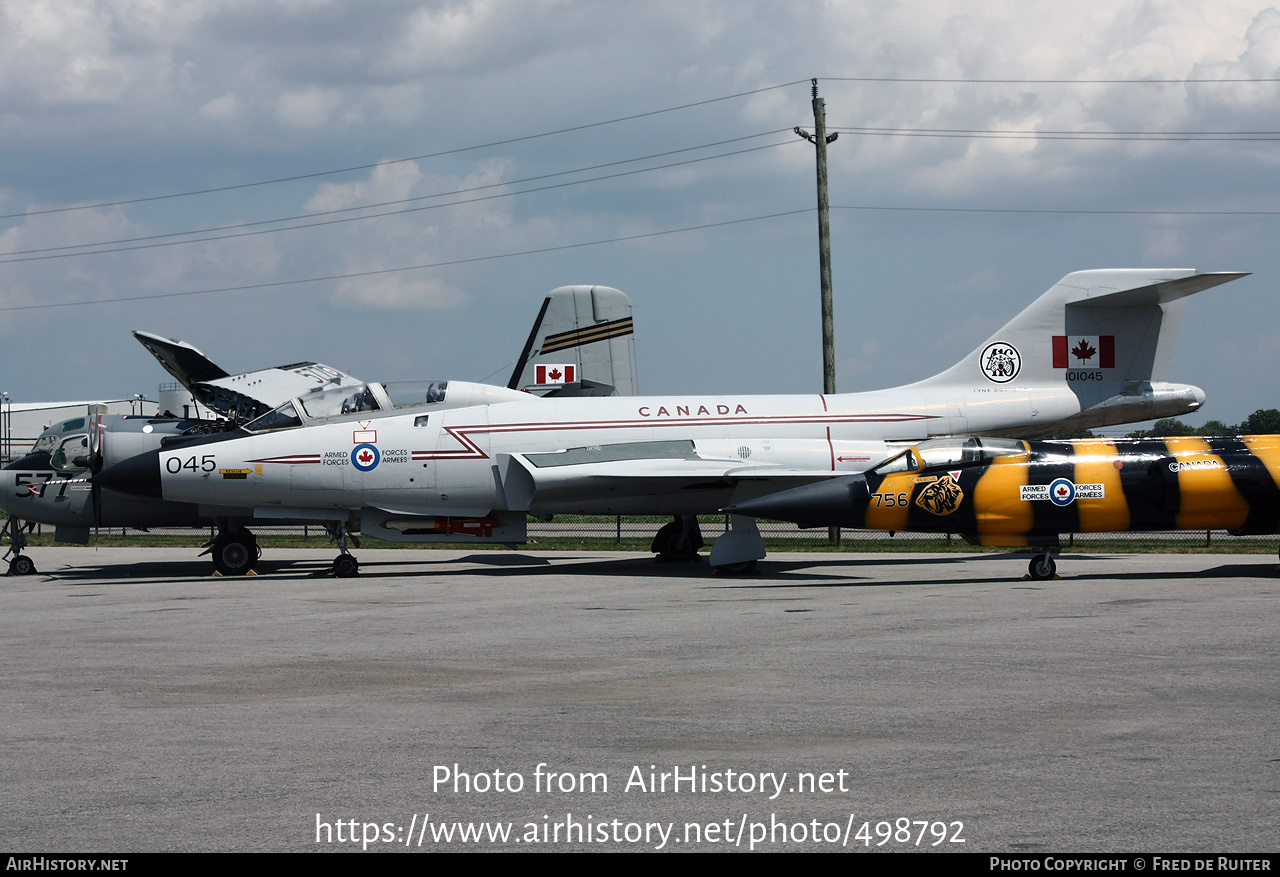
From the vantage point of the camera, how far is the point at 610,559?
76.8 feet

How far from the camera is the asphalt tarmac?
5082 mm

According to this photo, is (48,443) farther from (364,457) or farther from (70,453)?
(364,457)

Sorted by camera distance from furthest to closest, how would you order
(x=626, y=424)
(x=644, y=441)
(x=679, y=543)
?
1. (x=679, y=543)
2. (x=626, y=424)
3. (x=644, y=441)

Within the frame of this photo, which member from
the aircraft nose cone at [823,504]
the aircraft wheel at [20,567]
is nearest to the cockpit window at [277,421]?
the aircraft wheel at [20,567]

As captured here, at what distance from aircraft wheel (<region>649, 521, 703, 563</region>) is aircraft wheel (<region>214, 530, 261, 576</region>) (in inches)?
289

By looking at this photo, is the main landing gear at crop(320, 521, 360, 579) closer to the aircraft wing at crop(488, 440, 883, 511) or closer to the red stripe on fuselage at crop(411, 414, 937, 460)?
the red stripe on fuselage at crop(411, 414, 937, 460)

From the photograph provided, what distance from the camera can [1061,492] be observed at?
54.5 feet

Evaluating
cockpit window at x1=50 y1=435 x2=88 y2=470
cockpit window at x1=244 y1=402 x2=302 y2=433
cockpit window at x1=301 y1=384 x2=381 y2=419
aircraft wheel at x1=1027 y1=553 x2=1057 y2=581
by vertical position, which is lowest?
aircraft wheel at x1=1027 y1=553 x2=1057 y2=581

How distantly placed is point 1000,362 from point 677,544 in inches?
269

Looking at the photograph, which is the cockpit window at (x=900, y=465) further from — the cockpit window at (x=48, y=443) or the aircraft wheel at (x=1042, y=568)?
the cockpit window at (x=48, y=443)

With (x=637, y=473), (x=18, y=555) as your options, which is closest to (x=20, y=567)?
(x=18, y=555)

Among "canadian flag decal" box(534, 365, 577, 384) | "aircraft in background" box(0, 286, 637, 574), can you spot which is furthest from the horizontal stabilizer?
"canadian flag decal" box(534, 365, 577, 384)

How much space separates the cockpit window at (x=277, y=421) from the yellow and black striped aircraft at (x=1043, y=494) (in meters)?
8.03

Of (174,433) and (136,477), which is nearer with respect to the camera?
(136,477)
